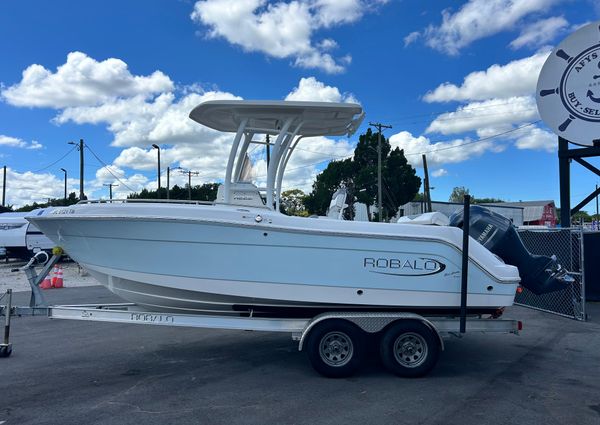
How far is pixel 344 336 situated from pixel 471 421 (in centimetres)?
167

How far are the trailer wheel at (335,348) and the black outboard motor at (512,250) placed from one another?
2.10 m

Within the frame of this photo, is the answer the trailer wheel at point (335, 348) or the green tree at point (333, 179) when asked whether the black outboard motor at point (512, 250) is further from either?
the green tree at point (333, 179)

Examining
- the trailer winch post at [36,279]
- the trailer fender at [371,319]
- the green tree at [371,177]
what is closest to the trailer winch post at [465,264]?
the trailer fender at [371,319]

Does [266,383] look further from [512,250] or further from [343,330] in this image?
[512,250]

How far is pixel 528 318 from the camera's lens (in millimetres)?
9523

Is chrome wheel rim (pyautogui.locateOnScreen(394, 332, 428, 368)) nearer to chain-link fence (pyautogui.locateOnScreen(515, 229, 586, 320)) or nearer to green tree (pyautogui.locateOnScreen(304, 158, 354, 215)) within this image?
chain-link fence (pyautogui.locateOnScreen(515, 229, 586, 320))

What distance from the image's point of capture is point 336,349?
5.62 meters

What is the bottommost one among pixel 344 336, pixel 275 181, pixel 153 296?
pixel 344 336

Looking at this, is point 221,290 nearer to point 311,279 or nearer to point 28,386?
point 311,279

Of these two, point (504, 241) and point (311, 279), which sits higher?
point (504, 241)

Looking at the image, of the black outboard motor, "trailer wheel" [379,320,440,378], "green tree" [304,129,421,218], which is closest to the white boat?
"trailer wheel" [379,320,440,378]

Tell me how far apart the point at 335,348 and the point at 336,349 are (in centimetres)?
2

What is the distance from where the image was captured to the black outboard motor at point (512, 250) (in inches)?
248

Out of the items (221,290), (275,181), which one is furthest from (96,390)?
(275,181)
